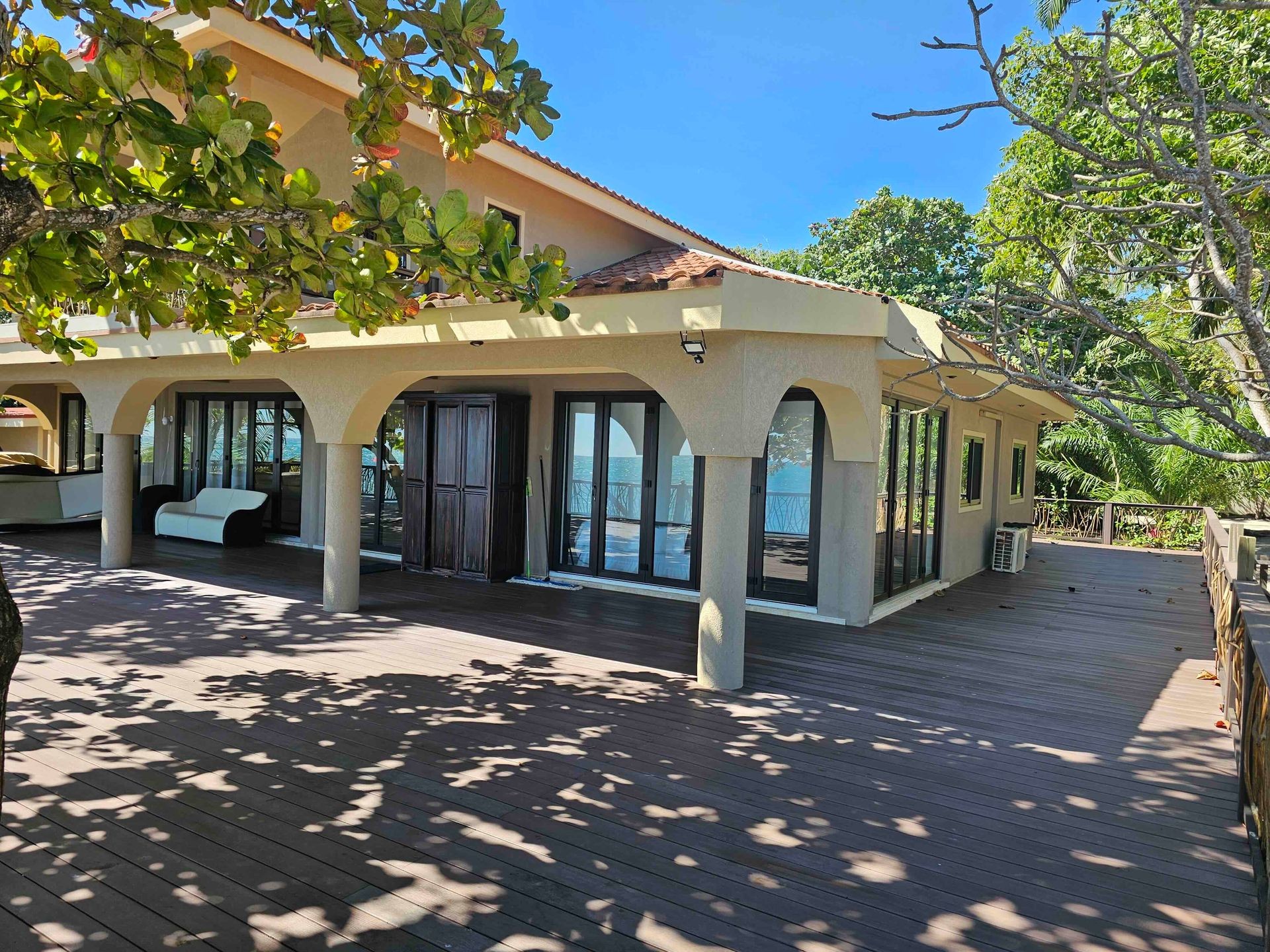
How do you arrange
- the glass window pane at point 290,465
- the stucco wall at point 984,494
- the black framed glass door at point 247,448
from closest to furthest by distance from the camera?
the stucco wall at point 984,494, the glass window pane at point 290,465, the black framed glass door at point 247,448

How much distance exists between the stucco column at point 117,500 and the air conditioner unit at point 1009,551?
13160 mm

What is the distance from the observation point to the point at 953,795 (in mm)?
4773

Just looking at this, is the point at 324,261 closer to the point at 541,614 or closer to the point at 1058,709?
the point at 1058,709

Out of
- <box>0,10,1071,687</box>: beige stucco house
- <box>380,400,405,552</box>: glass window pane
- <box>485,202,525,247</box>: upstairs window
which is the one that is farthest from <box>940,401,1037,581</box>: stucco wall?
<box>380,400,405,552</box>: glass window pane

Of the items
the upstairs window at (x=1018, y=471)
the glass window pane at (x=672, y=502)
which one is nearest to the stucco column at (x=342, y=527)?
the glass window pane at (x=672, y=502)

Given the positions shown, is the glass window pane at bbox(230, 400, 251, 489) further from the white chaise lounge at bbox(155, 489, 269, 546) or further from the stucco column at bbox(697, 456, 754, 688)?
the stucco column at bbox(697, 456, 754, 688)

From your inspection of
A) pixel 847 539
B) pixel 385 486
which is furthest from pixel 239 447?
pixel 847 539

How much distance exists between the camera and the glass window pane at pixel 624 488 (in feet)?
35.9

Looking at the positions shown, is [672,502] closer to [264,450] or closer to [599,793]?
[599,793]

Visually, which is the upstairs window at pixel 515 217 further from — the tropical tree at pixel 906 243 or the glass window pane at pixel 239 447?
the tropical tree at pixel 906 243

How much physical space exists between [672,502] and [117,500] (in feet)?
24.0

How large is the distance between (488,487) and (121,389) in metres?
4.95

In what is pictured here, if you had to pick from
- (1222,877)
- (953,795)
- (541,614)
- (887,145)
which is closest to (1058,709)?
(953,795)

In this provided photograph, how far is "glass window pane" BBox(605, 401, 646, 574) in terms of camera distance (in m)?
10.9
